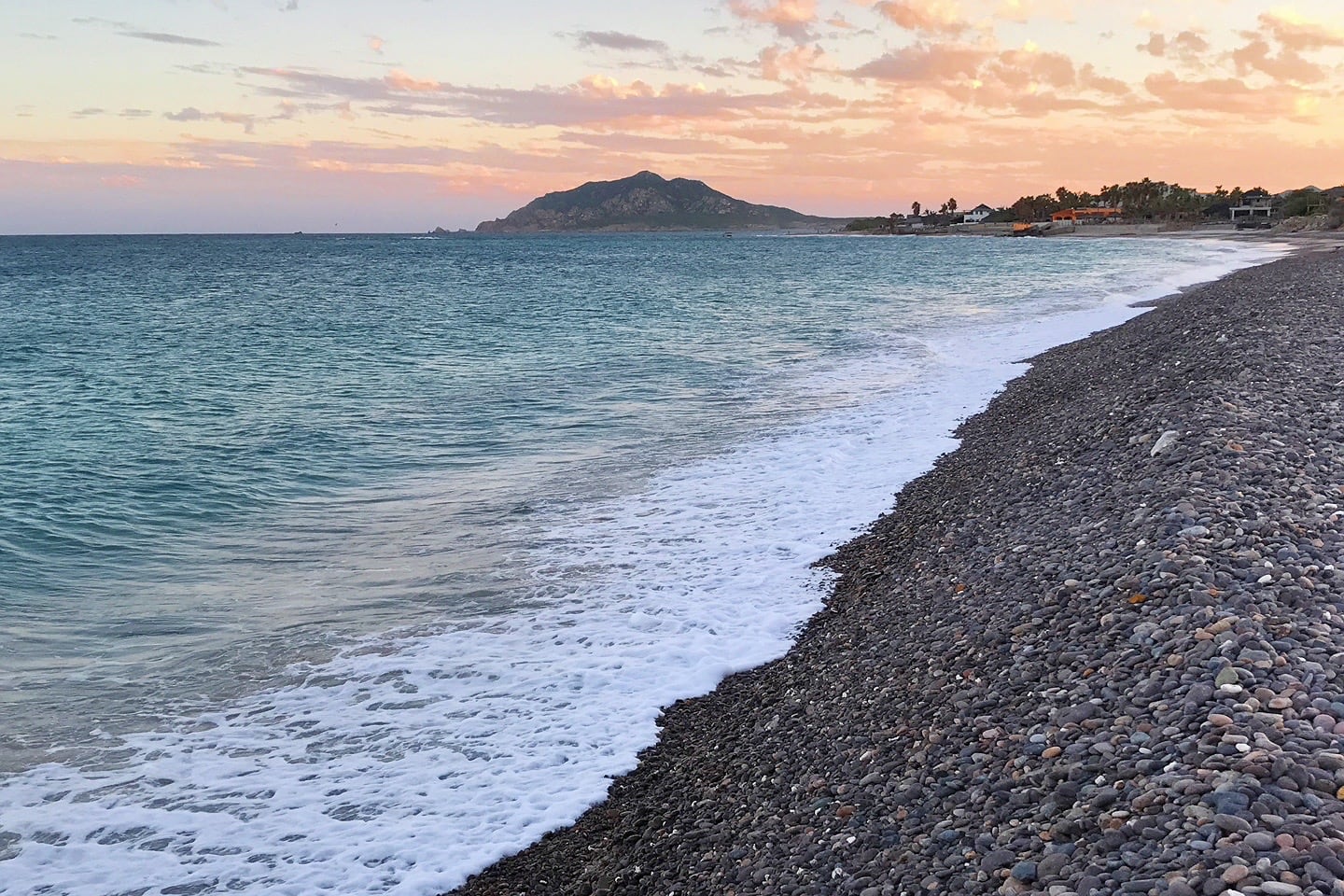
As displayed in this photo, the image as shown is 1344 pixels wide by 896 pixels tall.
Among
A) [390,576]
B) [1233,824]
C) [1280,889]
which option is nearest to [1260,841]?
[1233,824]

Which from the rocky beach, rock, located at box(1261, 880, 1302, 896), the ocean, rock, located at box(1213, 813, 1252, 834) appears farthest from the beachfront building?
rock, located at box(1261, 880, 1302, 896)

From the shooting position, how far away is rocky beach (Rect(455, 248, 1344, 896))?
14.5ft

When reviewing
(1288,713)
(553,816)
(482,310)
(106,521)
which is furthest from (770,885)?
(482,310)

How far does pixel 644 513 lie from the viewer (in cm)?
1420

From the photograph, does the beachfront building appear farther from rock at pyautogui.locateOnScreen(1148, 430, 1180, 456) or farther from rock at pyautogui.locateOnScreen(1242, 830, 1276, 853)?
rock at pyautogui.locateOnScreen(1242, 830, 1276, 853)

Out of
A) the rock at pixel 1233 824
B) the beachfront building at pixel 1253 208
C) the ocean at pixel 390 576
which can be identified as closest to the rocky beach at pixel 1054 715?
the rock at pixel 1233 824

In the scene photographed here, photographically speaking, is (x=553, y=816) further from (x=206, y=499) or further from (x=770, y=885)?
(x=206, y=499)

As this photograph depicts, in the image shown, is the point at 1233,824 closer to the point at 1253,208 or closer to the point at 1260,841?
the point at 1260,841

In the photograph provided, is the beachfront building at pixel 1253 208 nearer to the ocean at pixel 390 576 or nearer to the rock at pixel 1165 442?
the ocean at pixel 390 576

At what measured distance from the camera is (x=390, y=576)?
1198cm

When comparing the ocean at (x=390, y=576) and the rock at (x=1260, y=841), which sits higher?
the rock at (x=1260, y=841)

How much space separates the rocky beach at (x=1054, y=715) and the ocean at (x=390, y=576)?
0.81 meters

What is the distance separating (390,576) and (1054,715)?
8.50 metres

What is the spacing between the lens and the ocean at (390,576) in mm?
7164
